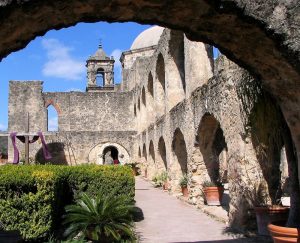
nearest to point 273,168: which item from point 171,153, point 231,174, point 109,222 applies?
point 231,174

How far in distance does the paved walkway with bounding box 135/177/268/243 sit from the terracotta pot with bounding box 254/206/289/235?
1.20 feet

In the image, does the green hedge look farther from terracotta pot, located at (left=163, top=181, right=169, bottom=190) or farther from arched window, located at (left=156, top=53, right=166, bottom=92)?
arched window, located at (left=156, top=53, right=166, bottom=92)

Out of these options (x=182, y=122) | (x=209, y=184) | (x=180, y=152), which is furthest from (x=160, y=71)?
(x=209, y=184)

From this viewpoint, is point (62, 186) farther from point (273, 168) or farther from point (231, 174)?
point (273, 168)

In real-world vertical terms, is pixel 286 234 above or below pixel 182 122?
below

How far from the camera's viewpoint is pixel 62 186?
27.2ft

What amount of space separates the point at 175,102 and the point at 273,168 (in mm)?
7871

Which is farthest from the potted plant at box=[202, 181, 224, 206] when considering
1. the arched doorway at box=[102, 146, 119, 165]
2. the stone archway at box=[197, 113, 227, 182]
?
the arched doorway at box=[102, 146, 119, 165]

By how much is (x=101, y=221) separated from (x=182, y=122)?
6.58m

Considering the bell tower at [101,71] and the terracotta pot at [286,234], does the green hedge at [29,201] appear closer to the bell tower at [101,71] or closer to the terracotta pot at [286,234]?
the terracotta pot at [286,234]

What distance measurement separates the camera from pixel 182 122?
12.7 m

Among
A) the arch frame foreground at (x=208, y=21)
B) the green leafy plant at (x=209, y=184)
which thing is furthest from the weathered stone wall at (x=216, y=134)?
the arch frame foreground at (x=208, y=21)

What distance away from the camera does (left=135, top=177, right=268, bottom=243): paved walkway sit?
6730 mm

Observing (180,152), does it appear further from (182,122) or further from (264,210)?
(264,210)
